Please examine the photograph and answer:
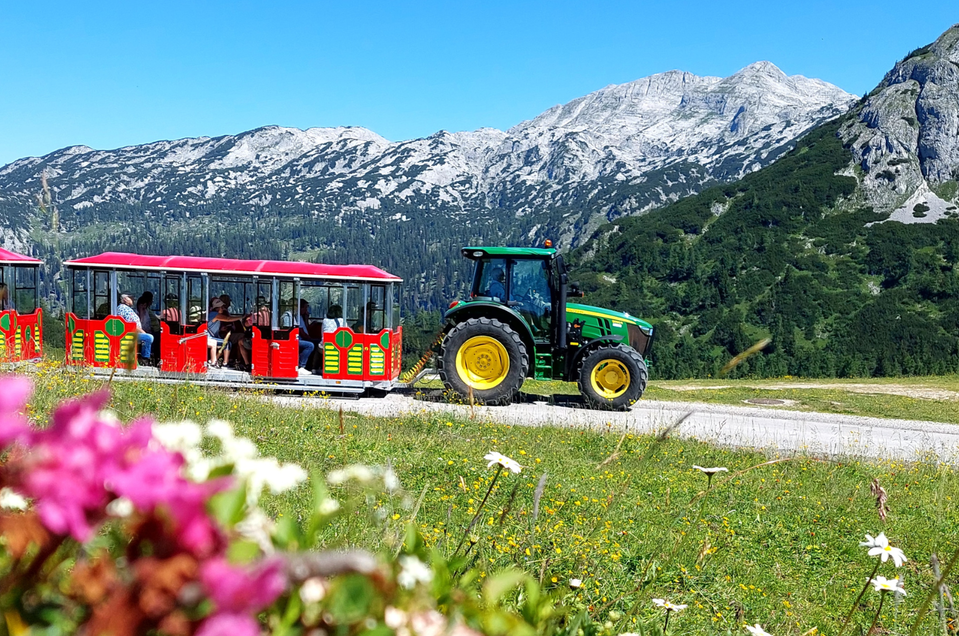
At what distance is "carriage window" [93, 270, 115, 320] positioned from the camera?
14383 millimetres

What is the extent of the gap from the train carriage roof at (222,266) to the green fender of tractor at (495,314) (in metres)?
1.47

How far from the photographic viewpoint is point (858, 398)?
2145cm

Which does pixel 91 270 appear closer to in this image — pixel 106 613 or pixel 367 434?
pixel 367 434

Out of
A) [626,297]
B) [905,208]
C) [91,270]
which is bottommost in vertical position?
[626,297]

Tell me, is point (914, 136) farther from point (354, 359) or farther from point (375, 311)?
point (354, 359)

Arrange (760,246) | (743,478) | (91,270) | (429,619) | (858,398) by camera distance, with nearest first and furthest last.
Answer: (429,619), (743,478), (91,270), (858,398), (760,246)

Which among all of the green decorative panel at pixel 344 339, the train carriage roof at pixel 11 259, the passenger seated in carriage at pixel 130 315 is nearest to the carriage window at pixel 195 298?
the passenger seated in carriage at pixel 130 315

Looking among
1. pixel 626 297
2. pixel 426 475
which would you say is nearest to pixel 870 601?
pixel 426 475

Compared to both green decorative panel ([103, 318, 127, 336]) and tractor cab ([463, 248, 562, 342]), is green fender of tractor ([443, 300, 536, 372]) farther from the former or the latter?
green decorative panel ([103, 318, 127, 336])

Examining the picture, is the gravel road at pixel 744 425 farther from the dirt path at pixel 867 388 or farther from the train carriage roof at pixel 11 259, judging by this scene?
the dirt path at pixel 867 388

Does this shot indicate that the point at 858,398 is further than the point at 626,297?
No

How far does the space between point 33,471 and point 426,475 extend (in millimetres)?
6896

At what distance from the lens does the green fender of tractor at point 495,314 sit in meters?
14.1

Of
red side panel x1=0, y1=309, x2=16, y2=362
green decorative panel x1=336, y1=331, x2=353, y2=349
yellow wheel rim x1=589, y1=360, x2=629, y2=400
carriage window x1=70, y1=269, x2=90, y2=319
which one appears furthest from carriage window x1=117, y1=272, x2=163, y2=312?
yellow wheel rim x1=589, y1=360, x2=629, y2=400
